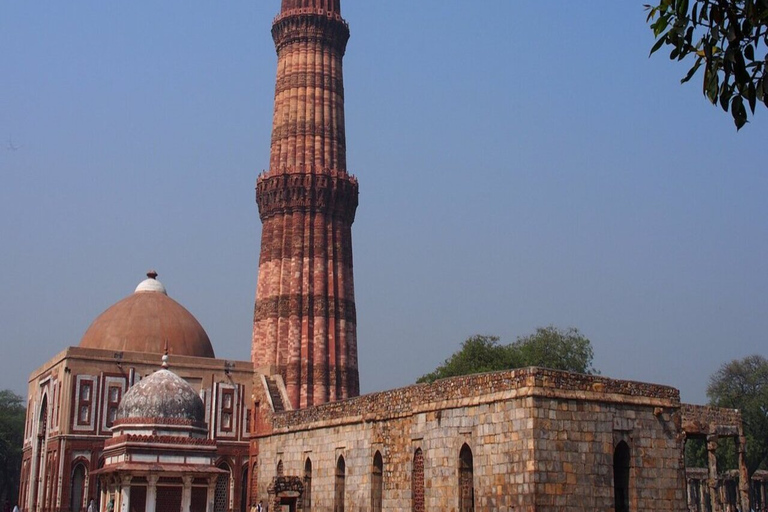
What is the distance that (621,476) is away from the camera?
60.0 ft

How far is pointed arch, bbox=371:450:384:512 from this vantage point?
22.3 m

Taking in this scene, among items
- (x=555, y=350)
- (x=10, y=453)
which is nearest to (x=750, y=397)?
(x=555, y=350)

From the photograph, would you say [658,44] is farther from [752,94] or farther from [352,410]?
[352,410]

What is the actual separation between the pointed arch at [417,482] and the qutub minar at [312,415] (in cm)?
4

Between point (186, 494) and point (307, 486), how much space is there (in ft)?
12.0

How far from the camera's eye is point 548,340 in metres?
44.2

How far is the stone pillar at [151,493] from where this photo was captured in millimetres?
22766

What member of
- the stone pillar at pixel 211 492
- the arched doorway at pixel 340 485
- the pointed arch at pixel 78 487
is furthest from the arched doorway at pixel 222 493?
the arched doorway at pixel 340 485

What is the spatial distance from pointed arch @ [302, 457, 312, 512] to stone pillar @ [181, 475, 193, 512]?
332 centimetres

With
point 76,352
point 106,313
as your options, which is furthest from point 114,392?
point 106,313

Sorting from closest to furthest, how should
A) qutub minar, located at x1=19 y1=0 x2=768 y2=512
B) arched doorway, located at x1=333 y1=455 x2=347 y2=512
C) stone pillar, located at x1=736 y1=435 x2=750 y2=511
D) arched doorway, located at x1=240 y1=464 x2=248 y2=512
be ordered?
qutub minar, located at x1=19 y1=0 x2=768 y2=512 → arched doorway, located at x1=333 y1=455 x2=347 y2=512 → stone pillar, located at x1=736 y1=435 x2=750 y2=511 → arched doorway, located at x1=240 y1=464 x2=248 y2=512

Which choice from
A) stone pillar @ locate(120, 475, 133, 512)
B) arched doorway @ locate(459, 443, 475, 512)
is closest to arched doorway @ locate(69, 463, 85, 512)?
stone pillar @ locate(120, 475, 133, 512)

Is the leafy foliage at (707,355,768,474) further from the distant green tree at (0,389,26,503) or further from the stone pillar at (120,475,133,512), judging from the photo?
the distant green tree at (0,389,26,503)

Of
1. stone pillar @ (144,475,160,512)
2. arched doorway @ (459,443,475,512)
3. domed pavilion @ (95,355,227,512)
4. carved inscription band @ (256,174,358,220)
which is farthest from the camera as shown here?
carved inscription band @ (256,174,358,220)
